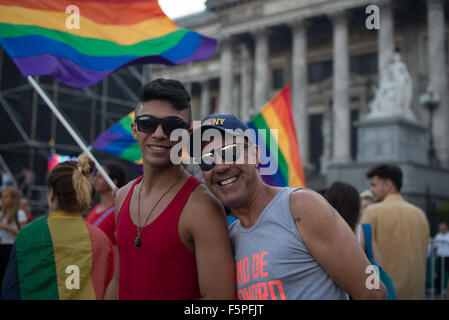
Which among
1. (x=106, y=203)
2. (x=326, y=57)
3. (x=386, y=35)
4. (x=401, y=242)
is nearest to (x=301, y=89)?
(x=326, y=57)

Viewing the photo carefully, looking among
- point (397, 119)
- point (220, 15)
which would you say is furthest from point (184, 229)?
point (220, 15)

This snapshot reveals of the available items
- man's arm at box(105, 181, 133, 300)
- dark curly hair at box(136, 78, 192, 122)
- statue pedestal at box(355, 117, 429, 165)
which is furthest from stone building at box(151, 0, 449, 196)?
dark curly hair at box(136, 78, 192, 122)

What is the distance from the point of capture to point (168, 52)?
548cm

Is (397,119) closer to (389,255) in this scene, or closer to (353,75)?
(389,255)

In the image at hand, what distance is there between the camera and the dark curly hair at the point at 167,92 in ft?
8.45

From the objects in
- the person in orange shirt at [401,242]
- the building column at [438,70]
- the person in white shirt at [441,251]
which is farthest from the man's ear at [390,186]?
the building column at [438,70]

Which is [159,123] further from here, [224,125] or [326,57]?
[326,57]

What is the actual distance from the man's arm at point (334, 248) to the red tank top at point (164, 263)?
2.07 feet

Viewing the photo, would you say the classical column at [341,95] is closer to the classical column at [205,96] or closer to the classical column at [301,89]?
the classical column at [301,89]

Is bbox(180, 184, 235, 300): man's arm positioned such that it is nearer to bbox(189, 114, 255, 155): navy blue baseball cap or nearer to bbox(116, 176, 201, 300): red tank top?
bbox(116, 176, 201, 300): red tank top

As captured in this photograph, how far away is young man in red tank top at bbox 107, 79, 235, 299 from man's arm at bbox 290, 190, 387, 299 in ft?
1.41

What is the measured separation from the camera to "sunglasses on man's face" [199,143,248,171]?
238 cm

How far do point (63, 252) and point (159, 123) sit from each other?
153 cm

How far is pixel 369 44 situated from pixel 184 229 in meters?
34.8
